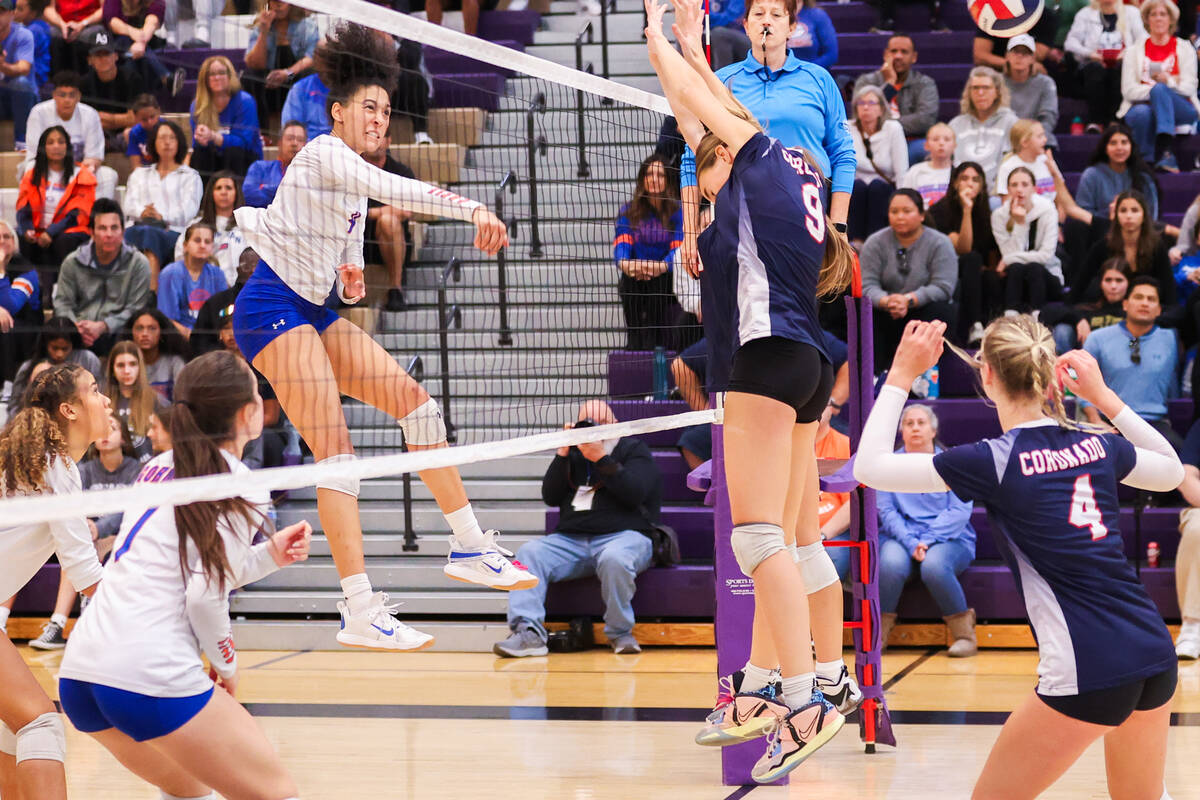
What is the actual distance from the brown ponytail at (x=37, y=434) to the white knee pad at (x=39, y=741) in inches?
27.7

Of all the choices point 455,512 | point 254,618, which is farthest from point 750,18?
point 254,618

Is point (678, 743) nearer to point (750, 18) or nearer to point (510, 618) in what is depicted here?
point (510, 618)

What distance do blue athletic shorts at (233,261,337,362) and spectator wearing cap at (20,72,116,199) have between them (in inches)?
85.1

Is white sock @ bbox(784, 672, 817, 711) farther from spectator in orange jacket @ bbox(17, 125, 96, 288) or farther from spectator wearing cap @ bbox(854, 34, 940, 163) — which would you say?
spectator wearing cap @ bbox(854, 34, 940, 163)

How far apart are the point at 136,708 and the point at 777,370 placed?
1.90 meters

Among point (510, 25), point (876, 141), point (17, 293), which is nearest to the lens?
point (17, 293)

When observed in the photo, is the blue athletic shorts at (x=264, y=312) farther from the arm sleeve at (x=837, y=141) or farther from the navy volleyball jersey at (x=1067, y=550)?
the arm sleeve at (x=837, y=141)

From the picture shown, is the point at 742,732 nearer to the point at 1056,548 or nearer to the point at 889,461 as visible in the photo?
the point at 889,461

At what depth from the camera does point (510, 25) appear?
1166 cm

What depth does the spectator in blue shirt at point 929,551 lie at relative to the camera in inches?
312

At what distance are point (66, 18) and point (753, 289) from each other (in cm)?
597

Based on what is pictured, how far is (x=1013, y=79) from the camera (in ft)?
35.4

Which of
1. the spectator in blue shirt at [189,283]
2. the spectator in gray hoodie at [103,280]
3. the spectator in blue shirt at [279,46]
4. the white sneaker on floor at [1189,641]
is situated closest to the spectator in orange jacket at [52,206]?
the spectator in gray hoodie at [103,280]

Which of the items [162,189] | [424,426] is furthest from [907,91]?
[424,426]
